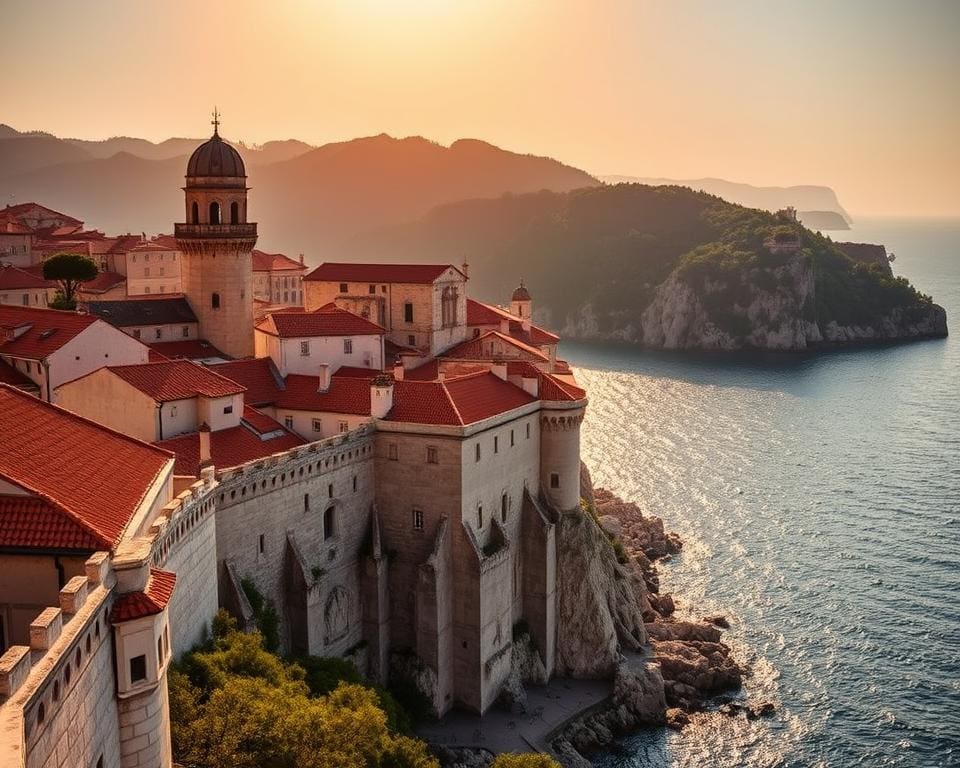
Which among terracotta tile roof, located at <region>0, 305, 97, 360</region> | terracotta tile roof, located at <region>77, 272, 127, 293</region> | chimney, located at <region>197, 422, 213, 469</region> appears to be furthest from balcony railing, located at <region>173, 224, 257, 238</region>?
chimney, located at <region>197, 422, 213, 469</region>

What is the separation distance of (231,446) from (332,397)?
8.40 meters

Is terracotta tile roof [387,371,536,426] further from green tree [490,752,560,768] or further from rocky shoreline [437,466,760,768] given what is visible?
green tree [490,752,560,768]

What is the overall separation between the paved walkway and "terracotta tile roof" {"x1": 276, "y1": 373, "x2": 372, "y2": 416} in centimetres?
1479

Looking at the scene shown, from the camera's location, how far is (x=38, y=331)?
51.2 meters

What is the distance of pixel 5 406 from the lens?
26.2 m

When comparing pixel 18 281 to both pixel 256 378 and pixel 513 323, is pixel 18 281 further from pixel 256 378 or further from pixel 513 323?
pixel 513 323

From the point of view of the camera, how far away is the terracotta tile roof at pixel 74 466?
71.9ft

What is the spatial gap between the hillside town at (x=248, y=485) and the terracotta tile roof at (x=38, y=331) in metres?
0.15

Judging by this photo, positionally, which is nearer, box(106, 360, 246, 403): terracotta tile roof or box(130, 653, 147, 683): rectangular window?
box(130, 653, 147, 683): rectangular window

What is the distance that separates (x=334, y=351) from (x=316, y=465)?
653 inches

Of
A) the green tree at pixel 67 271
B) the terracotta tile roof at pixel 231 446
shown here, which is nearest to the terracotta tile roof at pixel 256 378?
the terracotta tile roof at pixel 231 446

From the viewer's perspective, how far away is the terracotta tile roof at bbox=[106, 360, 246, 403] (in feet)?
142

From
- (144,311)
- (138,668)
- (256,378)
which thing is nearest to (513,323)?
(144,311)

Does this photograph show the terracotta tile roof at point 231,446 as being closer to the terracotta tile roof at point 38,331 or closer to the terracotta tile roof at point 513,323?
the terracotta tile roof at point 38,331
